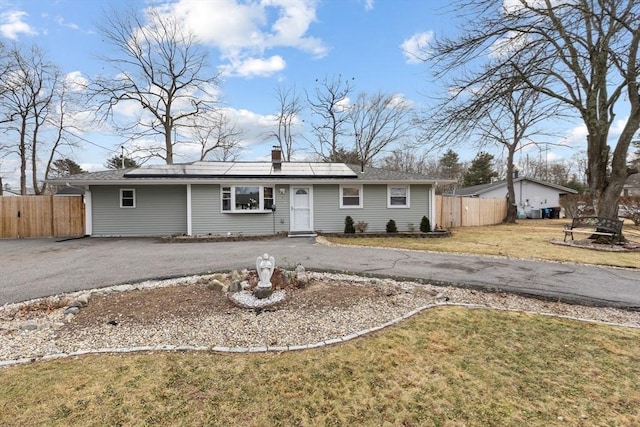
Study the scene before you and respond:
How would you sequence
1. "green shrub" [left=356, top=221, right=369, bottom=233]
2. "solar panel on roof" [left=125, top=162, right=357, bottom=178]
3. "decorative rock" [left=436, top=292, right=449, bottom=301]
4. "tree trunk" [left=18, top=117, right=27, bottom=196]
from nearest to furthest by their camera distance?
"decorative rock" [left=436, top=292, right=449, bottom=301] < "green shrub" [left=356, top=221, right=369, bottom=233] < "solar panel on roof" [left=125, top=162, right=357, bottom=178] < "tree trunk" [left=18, top=117, right=27, bottom=196]

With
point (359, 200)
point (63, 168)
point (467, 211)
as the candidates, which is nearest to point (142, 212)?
point (359, 200)

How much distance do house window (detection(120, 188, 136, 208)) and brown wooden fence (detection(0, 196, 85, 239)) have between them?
219cm

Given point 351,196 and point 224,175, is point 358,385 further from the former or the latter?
point 224,175

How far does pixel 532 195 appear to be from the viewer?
28.2m

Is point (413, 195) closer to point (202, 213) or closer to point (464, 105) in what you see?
point (464, 105)

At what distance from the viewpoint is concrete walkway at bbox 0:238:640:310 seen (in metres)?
5.67

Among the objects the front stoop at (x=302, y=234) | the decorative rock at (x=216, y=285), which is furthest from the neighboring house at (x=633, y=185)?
the decorative rock at (x=216, y=285)

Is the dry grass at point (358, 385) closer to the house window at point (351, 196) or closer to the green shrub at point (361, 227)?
the green shrub at point (361, 227)

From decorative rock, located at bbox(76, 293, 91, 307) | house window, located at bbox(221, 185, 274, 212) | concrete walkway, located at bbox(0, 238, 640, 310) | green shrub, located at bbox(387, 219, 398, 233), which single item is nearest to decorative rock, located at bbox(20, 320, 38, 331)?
decorative rock, located at bbox(76, 293, 91, 307)

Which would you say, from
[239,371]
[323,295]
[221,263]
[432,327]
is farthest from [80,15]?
[432,327]

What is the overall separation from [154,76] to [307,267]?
22.1m

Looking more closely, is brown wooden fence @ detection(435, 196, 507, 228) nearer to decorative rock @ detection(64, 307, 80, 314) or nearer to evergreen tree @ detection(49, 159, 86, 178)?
decorative rock @ detection(64, 307, 80, 314)

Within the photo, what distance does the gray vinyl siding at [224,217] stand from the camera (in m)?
13.1

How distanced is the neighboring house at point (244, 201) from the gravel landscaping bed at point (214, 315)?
759 centimetres
